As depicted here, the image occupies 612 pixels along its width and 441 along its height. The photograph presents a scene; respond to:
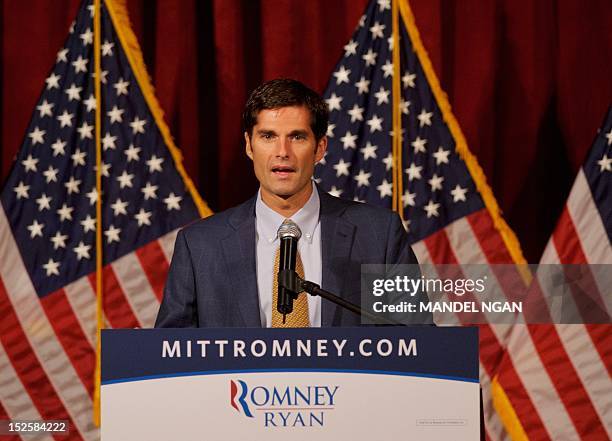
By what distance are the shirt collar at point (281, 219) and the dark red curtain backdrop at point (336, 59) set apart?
1.70m

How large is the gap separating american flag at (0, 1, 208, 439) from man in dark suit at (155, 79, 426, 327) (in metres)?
1.67

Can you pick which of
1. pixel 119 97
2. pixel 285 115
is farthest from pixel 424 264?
pixel 285 115

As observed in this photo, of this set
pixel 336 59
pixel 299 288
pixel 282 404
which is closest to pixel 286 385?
pixel 282 404

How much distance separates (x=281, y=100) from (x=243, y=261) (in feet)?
1.40

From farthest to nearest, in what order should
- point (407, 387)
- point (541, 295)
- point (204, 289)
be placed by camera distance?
point (541, 295) < point (204, 289) < point (407, 387)

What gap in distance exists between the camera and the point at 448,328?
1.81 metres

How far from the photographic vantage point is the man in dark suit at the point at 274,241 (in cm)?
235

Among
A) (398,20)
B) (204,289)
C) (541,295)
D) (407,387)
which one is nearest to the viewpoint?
(407,387)

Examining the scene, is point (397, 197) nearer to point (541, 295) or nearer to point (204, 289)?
point (541, 295)

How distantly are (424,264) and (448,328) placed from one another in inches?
89.3

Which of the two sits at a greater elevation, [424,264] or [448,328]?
[448,328]

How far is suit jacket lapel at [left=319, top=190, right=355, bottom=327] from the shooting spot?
7.66 ft

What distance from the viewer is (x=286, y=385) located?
5.83ft

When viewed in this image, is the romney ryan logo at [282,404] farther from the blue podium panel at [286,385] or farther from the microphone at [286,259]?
the microphone at [286,259]
